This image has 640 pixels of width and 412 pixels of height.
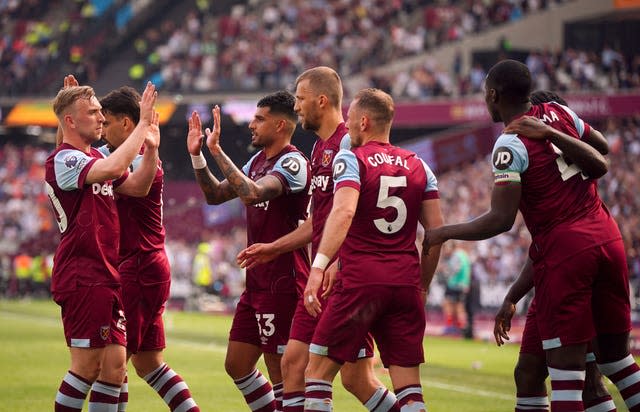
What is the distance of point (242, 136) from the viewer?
19609 millimetres

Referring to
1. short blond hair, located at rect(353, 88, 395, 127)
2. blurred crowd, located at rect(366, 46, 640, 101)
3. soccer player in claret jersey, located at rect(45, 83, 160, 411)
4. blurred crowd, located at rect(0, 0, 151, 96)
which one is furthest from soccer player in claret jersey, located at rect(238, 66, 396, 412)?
blurred crowd, located at rect(0, 0, 151, 96)

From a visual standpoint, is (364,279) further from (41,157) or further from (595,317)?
(41,157)

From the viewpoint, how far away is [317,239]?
26.4 feet

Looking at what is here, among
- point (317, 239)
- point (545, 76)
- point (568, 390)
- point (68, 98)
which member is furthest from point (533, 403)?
point (545, 76)

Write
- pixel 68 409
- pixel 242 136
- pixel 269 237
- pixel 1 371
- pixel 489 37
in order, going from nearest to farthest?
pixel 68 409, pixel 269 237, pixel 1 371, pixel 242 136, pixel 489 37

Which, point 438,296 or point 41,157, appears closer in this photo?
point 438,296

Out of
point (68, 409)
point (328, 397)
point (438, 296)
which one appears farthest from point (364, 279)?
point (438, 296)

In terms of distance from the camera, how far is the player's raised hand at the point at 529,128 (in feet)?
23.3

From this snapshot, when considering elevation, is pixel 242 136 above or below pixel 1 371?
above

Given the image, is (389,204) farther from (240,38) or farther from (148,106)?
(240,38)

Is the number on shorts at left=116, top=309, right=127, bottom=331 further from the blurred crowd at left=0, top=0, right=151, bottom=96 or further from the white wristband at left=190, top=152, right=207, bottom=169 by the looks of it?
the blurred crowd at left=0, top=0, right=151, bottom=96

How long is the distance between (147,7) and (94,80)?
5.28 meters

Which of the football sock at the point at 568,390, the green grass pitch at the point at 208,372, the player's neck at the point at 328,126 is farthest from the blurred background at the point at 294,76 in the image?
the football sock at the point at 568,390

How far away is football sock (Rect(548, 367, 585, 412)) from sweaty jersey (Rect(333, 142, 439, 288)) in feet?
3.60
